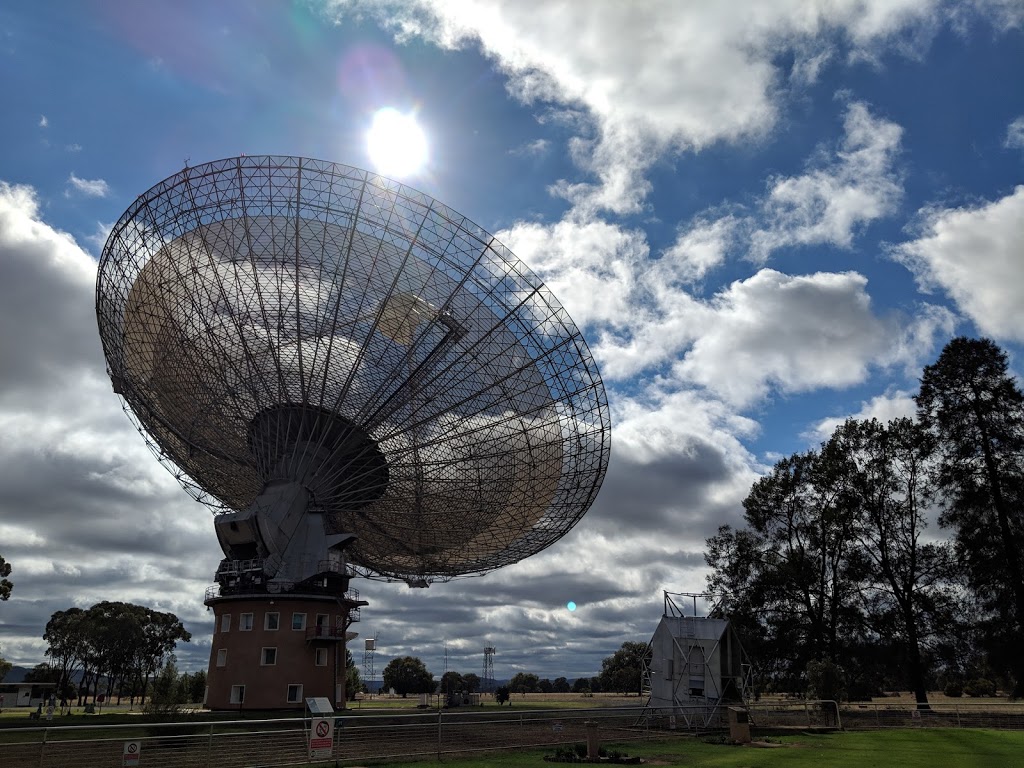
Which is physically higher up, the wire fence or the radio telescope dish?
the radio telescope dish

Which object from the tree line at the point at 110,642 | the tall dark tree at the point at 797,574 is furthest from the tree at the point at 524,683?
the tall dark tree at the point at 797,574

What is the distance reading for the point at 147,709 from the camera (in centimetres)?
4231

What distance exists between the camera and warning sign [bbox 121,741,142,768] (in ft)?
59.3

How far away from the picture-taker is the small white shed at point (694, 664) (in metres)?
42.6

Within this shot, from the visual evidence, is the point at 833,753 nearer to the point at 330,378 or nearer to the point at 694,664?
the point at 694,664

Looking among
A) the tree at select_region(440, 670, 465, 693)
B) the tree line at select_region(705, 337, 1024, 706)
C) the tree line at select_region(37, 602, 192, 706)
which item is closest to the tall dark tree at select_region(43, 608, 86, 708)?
the tree line at select_region(37, 602, 192, 706)

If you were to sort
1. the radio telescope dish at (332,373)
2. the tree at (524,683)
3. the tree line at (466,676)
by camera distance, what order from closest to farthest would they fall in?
the radio telescope dish at (332,373)
the tree line at (466,676)
the tree at (524,683)

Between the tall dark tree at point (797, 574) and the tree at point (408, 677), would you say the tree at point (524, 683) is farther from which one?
the tall dark tree at point (797, 574)

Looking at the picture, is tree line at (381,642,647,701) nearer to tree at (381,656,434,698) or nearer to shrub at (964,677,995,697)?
tree at (381,656,434,698)

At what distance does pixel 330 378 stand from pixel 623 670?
4593 inches

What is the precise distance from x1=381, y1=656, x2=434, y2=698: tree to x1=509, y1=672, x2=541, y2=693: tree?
38906 millimetres

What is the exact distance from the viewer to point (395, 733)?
87.2 ft

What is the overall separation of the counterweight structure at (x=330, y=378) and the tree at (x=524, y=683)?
458 feet

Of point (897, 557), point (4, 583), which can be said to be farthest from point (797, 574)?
point (4, 583)
